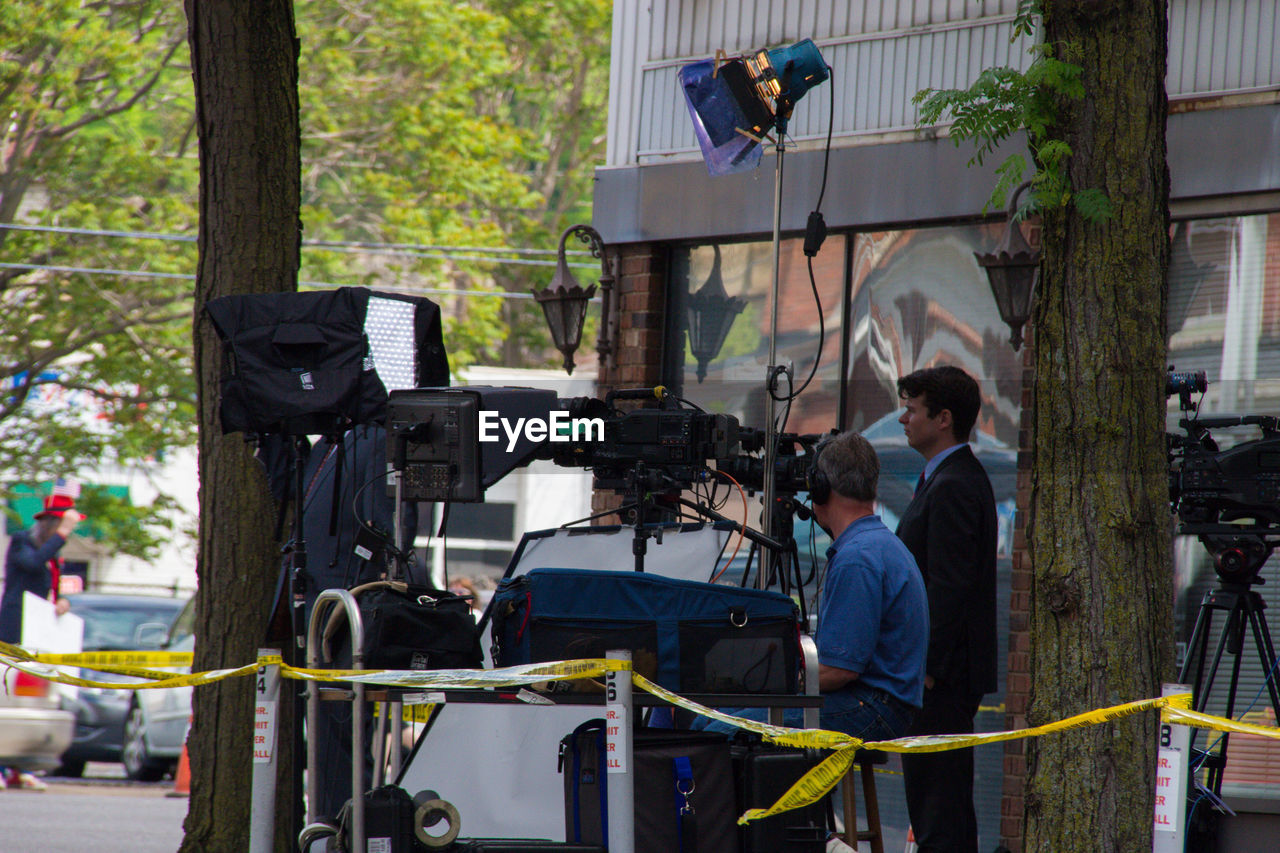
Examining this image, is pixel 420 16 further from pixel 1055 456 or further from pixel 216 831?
pixel 1055 456

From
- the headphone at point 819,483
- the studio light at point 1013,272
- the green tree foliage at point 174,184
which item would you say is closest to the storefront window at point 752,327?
the studio light at point 1013,272

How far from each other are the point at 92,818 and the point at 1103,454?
717cm

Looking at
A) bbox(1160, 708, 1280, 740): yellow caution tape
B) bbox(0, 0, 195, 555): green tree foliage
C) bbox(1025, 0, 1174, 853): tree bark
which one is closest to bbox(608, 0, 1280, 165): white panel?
bbox(1025, 0, 1174, 853): tree bark

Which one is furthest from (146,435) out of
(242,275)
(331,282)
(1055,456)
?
(1055,456)

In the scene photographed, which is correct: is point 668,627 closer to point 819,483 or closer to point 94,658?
point 819,483

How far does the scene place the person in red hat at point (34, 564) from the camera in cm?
1175

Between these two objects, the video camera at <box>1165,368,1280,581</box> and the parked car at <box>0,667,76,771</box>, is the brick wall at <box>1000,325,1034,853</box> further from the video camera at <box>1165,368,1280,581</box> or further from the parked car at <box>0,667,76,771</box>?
the parked car at <box>0,667,76,771</box>

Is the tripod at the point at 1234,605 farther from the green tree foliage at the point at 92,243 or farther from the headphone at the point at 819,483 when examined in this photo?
the green tree foliage at the point at 92,243

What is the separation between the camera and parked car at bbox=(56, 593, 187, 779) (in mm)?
12234

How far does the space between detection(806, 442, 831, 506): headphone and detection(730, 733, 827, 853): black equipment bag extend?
0.95 m

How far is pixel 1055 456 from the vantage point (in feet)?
15.0

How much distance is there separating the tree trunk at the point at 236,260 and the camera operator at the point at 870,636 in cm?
247

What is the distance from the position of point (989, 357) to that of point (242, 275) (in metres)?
3.98

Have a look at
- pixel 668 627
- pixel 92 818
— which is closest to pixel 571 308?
pixel 92 818
